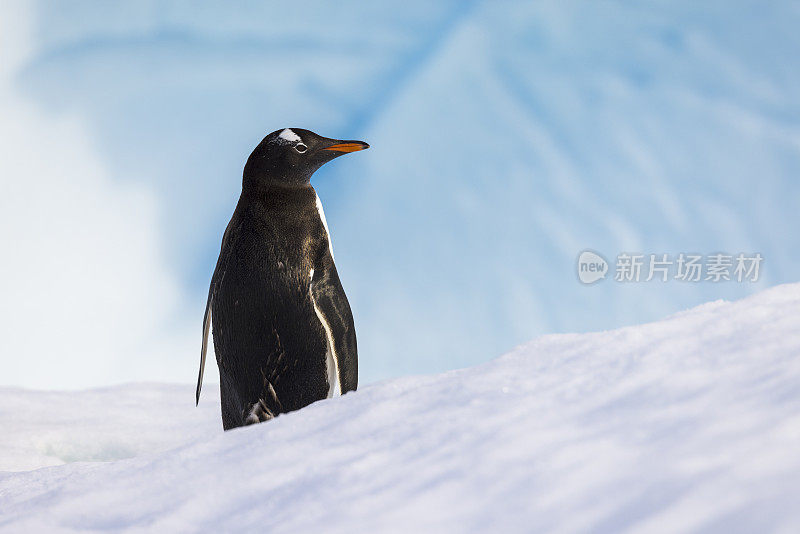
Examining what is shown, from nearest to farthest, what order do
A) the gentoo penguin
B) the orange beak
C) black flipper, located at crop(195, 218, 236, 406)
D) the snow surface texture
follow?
the snow surface texture < the gentoo penguin < black flipper, located at crop(195, 218, 236, 406) < the orange beak

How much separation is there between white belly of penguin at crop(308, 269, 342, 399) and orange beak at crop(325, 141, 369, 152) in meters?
0.66

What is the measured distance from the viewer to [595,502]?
3.95ft

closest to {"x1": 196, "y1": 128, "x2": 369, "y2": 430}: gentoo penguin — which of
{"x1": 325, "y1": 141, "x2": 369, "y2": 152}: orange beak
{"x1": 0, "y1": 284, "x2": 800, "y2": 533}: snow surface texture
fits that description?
{"x1": 325, "y1": 141, "x2": 369, "y2": 152}: orange beak

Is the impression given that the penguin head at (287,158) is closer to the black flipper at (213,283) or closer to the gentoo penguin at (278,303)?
the gentoo penguin at (278,303)

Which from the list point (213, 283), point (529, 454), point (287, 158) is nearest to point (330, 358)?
point (213, 283)

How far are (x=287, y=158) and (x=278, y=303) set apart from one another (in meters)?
0.70

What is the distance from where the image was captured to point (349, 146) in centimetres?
372

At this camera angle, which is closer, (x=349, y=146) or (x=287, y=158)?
(x=287, y=158)

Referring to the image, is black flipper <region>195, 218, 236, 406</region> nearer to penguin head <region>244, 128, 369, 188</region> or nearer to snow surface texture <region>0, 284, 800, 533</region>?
penguin head <region>244, 128, 369, 188</region>

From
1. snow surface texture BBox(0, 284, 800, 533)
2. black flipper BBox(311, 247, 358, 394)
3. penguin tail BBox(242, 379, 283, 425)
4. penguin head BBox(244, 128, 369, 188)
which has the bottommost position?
snow surface texture BBox(0, 284, 800, 533)

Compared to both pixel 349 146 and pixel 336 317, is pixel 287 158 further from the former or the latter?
pixel 336 317

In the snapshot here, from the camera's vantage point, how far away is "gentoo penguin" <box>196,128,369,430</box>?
3.29m

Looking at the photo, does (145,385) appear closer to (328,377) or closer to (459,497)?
(328,377)

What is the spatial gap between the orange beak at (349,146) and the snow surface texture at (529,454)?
5.79 feet
